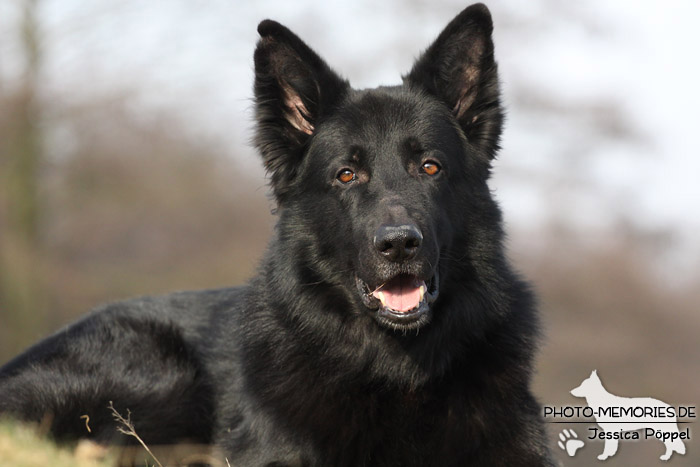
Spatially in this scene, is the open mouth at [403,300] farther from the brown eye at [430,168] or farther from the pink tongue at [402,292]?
the brown eye at [430,168]

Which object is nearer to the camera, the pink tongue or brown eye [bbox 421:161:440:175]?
the pink tongue

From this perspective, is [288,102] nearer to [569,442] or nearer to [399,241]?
[399,241]

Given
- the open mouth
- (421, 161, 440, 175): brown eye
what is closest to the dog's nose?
the open mouth

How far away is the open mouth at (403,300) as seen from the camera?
410 centimetres

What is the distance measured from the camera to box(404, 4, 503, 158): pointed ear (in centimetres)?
476

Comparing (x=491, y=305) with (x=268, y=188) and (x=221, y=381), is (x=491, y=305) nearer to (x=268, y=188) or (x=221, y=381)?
(x=268, y=188)

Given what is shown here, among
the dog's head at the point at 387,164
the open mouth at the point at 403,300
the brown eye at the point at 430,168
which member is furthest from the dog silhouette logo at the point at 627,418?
the brown eye at the point at 430,168

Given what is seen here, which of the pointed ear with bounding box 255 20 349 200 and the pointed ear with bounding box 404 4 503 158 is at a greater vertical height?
the pointed ear with bounding box 404 4 503 158

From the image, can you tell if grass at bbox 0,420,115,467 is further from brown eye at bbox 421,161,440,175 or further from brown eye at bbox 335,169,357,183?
brown eye at bbox 421,161,440,175

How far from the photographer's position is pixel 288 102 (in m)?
4.85

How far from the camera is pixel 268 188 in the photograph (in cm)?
495

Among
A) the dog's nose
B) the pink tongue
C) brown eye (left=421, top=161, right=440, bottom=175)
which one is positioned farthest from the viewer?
brown eye (left=421, top=161, right=440, bottom=175)

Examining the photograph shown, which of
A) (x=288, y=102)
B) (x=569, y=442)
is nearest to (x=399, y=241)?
(x=288, y=102)

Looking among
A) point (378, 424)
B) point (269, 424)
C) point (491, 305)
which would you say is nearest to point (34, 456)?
point (269, 424)
